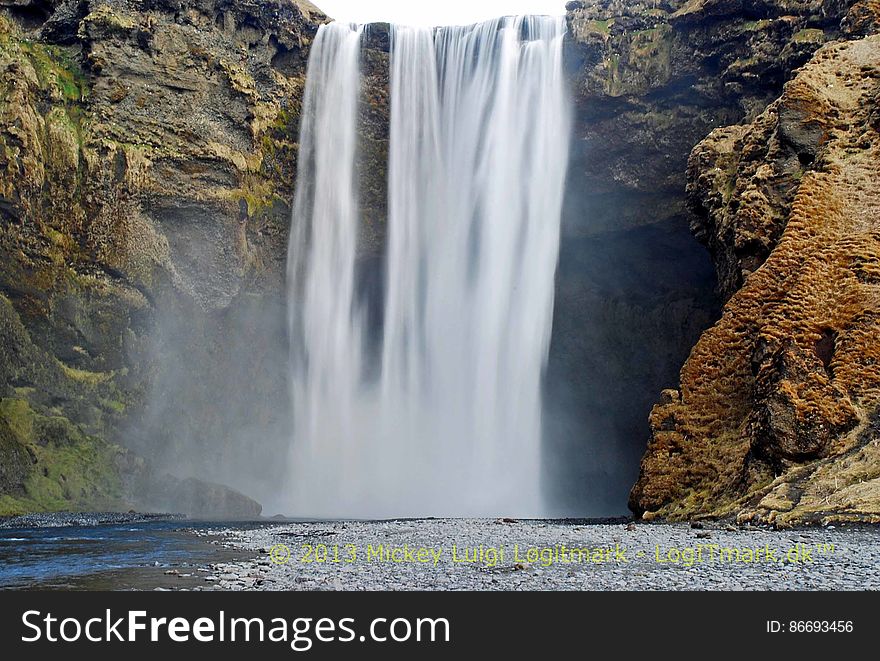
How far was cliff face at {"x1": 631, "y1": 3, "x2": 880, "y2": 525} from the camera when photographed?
17844 mm

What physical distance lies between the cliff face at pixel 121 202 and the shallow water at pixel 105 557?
1036 cm

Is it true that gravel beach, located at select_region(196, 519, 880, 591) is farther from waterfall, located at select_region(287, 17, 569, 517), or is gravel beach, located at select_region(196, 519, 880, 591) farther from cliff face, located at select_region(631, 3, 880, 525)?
waterfall, located at select_region(287, 17, 569, 517)

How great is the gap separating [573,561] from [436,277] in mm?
27251

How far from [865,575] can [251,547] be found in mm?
10057

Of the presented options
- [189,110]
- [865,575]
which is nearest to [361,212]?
[189,110]

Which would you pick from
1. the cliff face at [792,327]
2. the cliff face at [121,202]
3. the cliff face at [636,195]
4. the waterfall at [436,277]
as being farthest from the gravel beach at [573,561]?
the cliff face at [636,195]

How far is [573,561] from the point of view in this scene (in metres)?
12.1

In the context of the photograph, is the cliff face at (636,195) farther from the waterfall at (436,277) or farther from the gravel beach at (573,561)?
the gravel beach at (573,561)

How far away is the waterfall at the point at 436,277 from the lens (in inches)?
1437

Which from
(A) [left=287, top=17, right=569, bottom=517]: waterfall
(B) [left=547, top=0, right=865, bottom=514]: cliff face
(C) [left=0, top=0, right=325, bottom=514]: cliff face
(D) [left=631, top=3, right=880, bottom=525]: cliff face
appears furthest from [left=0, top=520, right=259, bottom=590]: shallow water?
(B) [left=547, top=0, right=865, bottom=514]: cliff face

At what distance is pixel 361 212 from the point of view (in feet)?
134

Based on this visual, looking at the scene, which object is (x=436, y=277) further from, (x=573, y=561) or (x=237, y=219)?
(x=573, y=561)
